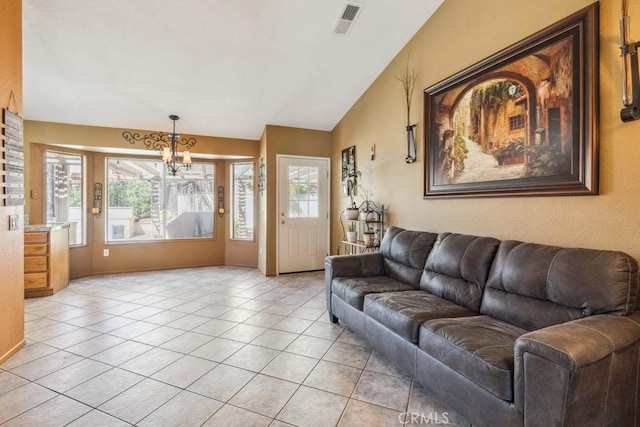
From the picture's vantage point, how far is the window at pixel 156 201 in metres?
5.50

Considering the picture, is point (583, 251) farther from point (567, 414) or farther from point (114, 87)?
point (114, 87)

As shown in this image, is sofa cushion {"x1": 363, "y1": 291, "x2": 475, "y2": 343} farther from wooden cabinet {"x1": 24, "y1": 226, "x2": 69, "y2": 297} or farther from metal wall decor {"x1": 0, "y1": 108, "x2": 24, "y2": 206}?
wooden cabinet {"x1": 24, "y1": 226, "x2": 69, "y2": 297}

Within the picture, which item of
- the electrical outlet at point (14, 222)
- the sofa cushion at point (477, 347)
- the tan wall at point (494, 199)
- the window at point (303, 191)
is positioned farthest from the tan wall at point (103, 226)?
the sofa cushion at point (477, 347)

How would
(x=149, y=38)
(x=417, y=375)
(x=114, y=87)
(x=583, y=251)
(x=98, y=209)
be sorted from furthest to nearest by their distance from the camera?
(x=98, y=209)
(x=114, y=87)
(x=149, y=38)
(x=417, y=375)
(x=583, y=251)

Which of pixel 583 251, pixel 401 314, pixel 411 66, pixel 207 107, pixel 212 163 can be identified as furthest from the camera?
pixel 212 163

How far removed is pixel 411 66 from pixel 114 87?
Result: 12.2 feet

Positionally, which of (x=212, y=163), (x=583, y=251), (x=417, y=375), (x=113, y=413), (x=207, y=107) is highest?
(x=207, y=107)

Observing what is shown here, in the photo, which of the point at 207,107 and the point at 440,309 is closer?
the point at 440,309

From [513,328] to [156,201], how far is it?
19.3 feet

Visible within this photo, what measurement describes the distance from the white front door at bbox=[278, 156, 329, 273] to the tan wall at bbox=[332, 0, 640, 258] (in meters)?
1.06

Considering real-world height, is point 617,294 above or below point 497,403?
above

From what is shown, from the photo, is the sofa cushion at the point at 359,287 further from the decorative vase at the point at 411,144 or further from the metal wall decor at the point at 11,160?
the metal wall decor at the point at 11,160

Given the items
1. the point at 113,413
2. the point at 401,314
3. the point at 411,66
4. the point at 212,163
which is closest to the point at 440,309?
the point at 401,314

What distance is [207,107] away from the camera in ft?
14.8
